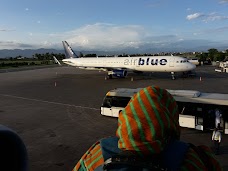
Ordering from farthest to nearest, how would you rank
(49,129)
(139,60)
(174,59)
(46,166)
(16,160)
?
1. (139,60)
2. (174,59)
3. (49,129)
4. (46,166)
5. (16,160)

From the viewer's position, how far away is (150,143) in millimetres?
1761

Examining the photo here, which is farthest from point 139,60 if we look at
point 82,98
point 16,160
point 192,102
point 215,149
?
point 16,160

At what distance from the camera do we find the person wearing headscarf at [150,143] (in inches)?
68.4

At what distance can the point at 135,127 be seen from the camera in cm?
182

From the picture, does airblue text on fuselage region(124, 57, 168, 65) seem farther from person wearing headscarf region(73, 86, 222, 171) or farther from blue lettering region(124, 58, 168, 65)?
person wearing headscarf region(73, 86, 222, 171)

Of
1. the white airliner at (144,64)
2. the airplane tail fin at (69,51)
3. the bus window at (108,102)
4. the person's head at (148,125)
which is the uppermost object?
the airplane tail fin at (69,51)

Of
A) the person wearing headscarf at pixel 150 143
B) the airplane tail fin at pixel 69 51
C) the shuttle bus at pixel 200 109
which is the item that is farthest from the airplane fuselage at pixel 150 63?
the person wearing headscarf at pixel 150 143

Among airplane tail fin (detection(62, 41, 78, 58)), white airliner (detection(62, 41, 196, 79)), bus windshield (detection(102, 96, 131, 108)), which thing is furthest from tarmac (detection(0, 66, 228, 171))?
airplane tail fin (detection(62, 41, 78, 58))

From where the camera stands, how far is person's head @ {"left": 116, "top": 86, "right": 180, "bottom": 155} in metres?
1.78

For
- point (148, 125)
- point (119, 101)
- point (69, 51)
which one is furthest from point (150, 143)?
point (69, 51)

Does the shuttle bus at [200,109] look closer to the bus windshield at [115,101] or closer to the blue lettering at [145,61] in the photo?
the bus windshield at [115,101]

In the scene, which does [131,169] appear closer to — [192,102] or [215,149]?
[215,149]

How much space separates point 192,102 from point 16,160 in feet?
46.2

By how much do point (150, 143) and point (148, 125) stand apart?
0.42 feet
